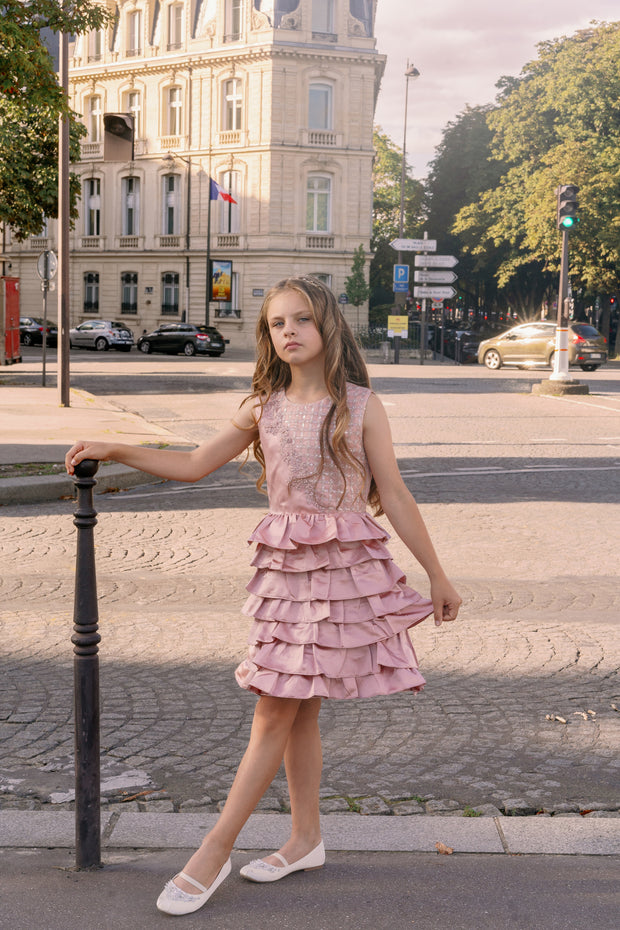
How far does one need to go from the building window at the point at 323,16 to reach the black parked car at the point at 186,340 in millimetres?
17270

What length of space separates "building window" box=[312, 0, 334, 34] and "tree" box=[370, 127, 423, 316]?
2109cm

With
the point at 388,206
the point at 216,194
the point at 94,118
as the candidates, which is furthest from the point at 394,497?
the point at 388,206

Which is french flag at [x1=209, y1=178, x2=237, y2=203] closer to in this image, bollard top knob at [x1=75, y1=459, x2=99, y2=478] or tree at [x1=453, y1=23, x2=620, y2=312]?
tree at [x1=453, y1=23, x2=620, y2=312]

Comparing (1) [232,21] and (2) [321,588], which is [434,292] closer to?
(1) [232,21]

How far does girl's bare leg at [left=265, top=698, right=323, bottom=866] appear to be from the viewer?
3047 mm

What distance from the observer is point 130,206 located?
57.5 meters

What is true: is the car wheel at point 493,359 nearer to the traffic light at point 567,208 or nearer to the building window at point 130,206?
the traffic light at point 567,208

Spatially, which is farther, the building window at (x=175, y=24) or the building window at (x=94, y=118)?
the building window at (x=94, y=118)

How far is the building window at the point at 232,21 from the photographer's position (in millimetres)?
52969

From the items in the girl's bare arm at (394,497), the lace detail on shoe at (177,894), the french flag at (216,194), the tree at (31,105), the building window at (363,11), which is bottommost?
the lace detail on shoe at (177,894)

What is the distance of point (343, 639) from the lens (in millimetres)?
2852

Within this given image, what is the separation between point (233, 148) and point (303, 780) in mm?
52849

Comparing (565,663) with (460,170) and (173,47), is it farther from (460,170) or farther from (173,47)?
(460,170)

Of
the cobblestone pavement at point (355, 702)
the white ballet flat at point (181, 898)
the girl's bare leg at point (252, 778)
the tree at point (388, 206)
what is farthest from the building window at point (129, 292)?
the white ballet flat at point (181, 898)
